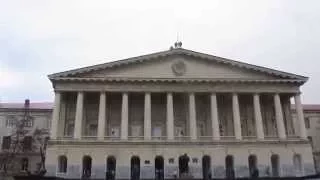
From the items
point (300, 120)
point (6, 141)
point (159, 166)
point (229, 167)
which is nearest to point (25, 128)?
point (6, 141)

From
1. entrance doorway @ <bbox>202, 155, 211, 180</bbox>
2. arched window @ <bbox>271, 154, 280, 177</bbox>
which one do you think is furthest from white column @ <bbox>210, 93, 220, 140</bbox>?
arched window @ <bbox>271, 154, 280, 177</bbox>

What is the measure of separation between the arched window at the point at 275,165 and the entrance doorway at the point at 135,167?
16.4 meters

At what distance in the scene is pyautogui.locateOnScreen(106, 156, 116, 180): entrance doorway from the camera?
167 feet

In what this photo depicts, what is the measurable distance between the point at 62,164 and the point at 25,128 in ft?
69.0

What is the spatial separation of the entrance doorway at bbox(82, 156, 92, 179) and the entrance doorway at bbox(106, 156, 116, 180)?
221cm

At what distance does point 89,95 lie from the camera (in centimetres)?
5556

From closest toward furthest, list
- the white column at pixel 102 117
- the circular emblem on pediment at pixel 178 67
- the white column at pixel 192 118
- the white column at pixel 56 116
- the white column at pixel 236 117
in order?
the white column at pixel 56 116, the white column at pixel 102 117, the white column at pixel 192 118, the white column at pixel 236 117, the circular emblem on pediment at pixel 178 67

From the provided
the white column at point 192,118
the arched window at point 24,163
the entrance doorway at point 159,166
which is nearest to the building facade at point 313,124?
the white column at point 192,118

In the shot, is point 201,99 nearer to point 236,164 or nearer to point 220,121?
point 220,121

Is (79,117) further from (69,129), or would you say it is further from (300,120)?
(300,120)

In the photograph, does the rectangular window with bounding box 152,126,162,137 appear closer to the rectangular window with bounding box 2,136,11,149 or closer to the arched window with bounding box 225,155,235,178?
the arched window with bounding box 225,155,235,178

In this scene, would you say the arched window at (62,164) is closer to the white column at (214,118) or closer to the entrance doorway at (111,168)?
the entrance doorway at (111,168)

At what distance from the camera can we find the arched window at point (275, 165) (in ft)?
171

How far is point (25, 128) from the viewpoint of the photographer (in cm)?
6988
